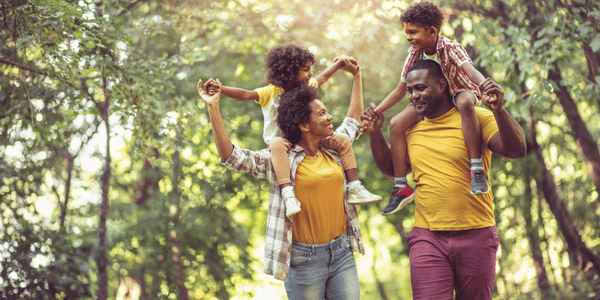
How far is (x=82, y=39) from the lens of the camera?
3.60 meters

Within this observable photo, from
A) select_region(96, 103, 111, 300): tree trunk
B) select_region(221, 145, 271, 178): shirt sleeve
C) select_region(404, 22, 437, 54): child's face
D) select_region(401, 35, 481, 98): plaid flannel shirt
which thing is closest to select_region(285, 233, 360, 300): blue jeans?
select_region(221, 145, 271, 178): shirt sleeve

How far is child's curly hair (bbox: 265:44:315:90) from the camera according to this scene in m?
2.74

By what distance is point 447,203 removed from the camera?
247 centimetres

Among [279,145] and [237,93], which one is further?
[237,93]

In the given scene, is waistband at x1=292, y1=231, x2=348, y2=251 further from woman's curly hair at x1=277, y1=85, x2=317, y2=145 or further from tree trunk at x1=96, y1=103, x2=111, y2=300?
tree trunk at x1=96, y1=103, x2=111, y2=300

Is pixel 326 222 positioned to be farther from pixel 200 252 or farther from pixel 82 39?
pixel 200 252

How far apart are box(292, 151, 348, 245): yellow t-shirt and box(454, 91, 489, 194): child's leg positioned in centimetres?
70

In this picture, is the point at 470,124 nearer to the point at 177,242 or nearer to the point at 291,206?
the point at 291,206

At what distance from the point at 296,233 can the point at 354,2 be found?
447 cm

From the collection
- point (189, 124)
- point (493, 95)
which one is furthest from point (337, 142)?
point (189, 124)

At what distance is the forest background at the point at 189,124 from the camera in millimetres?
4152

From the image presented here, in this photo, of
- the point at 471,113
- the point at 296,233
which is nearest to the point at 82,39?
the point at 296,233

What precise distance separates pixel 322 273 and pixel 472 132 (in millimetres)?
1053

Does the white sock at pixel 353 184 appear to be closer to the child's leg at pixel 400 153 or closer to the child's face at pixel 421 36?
the child's leg at pixel 400 153
